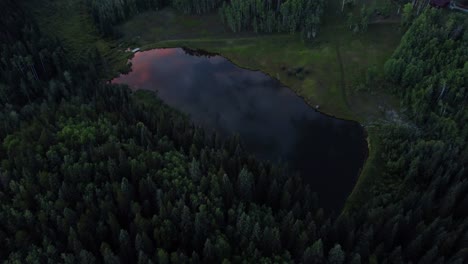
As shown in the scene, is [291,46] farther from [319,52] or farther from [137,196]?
[137,196]

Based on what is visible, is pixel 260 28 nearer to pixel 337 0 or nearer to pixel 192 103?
pixel 337 0

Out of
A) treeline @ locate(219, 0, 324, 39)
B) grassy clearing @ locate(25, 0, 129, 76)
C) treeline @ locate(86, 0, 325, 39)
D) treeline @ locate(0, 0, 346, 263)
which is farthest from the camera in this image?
grassy clearing @ locate(25, 0, 129, 76)

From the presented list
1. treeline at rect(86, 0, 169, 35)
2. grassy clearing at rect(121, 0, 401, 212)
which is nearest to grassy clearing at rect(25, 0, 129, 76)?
treeline at rect(86, 0, 169, 35)

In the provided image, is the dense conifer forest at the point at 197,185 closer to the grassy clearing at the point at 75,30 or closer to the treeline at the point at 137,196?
the treeline at the point at 137,196

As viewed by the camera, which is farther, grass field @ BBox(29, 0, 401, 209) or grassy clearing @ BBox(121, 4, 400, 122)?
grassy clearing @ BBox(121, 4, 400, 122)

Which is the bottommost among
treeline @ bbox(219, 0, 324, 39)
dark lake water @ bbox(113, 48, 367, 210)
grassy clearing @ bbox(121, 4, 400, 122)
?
dark lake water @ bbox(113, 48, 367, 210)

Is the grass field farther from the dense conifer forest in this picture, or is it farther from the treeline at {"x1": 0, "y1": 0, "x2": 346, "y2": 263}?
the treeline at {"x1": 0, "y1": 0, "x2": 346, "y2": 263}

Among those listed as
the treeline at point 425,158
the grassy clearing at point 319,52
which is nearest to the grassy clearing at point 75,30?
the grassy clearing at point 319,52
